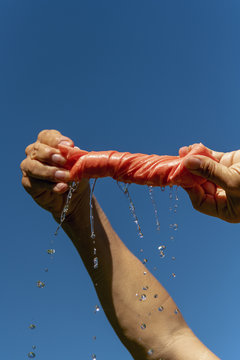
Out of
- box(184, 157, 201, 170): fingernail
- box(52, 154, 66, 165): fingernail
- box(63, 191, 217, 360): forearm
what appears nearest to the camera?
box(184, 157, 201, 170): fingernail

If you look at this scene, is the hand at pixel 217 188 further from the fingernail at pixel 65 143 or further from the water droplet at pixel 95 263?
the water droplet at pixel 95 263

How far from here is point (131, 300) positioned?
11.3 ft

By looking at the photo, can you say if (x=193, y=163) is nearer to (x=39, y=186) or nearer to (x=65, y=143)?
(x=65, y=143)

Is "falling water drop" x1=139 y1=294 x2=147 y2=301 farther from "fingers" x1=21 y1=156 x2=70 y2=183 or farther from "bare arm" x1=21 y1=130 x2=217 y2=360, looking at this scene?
"fingers" x1=21 y1=156 x2=70 y2=183

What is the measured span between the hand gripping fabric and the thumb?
0.34ft

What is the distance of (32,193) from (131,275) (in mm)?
1341

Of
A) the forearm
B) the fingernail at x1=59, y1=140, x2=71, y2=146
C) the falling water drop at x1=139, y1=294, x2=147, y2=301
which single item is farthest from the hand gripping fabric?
the falling water drop at x1=139, y1=294, x2=147, y2=301

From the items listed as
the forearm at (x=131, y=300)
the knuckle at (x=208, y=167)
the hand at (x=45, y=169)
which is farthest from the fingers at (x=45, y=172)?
the knuckle at (x=208, y=167)

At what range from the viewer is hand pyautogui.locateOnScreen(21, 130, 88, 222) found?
289cm

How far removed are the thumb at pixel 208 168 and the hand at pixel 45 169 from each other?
106 centimetres

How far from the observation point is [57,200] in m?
3.27

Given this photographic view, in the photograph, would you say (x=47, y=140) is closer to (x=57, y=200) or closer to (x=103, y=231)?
(x=57, y=200)

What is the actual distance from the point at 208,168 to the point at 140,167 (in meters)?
0.51

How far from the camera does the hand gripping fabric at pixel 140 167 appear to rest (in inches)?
101
